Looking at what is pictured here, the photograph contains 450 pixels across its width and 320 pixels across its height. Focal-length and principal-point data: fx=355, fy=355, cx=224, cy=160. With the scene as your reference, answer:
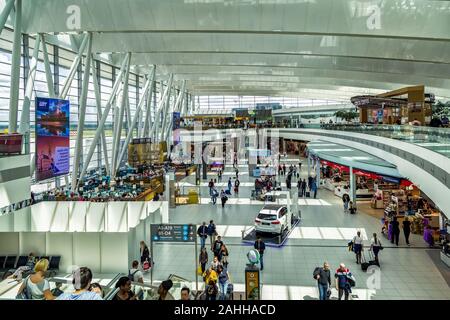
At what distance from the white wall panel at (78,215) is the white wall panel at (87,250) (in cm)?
303

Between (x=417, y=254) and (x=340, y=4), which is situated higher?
(x=340, y=4)

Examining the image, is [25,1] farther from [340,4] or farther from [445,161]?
[445,161]

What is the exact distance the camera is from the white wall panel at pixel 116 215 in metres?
14.7

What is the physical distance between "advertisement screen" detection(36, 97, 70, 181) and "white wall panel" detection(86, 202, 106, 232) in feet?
7.32

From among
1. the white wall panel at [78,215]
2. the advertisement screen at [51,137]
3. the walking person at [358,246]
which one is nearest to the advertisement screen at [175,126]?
the advertisement screen at [51,137]

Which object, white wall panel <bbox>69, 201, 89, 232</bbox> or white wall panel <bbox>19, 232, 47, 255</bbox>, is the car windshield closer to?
white wall panel <bbox>69, 201, 89, 232</bbox>

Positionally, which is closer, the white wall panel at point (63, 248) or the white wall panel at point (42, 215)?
the white wall panel at point (63, 248)

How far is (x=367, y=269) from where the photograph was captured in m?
10.9

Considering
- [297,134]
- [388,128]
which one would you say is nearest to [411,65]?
[388,128]

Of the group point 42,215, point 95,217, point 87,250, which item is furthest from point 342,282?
point 42,215

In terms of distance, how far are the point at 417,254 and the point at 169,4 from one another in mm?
13962

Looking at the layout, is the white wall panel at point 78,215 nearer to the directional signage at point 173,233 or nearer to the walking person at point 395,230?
the directional signage at point 173,233

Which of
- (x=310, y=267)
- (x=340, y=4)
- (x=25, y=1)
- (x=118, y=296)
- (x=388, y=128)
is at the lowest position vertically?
(x=310, y=267)

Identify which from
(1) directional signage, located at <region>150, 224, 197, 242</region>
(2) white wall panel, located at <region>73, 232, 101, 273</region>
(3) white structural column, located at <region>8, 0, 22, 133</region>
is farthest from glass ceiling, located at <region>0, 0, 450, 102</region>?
(1) directional signage, located at <region>150, 224, 197, 242</region>
